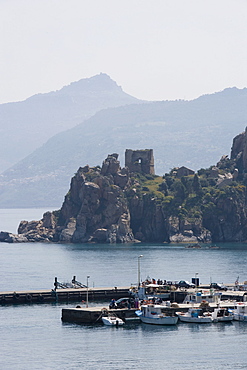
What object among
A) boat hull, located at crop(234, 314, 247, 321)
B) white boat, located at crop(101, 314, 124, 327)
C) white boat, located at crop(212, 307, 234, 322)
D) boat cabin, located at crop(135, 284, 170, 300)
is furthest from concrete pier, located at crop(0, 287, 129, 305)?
boat hull, located at crop(234, 314, 247, 321)

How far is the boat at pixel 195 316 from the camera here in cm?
13088

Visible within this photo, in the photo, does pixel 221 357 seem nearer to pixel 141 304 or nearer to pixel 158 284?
pixel 141 304

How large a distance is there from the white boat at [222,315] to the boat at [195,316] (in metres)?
0.75

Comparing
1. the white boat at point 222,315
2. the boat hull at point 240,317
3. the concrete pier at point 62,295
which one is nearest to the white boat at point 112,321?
the white boat at point 222,315

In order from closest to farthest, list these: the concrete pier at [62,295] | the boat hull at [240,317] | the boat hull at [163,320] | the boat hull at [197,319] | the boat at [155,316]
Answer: the boat hull at [163,320] < the boat at [155,316] < the boat hull at [197,319] < the boat hull at [240,317] < the concrete pier at [62,295]

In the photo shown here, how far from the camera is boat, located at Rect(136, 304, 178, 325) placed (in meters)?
130

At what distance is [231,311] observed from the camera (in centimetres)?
13338

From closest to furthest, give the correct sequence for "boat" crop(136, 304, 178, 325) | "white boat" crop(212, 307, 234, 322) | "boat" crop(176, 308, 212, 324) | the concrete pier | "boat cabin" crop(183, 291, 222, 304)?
"boat" crop(136, 304, 178, 325)
"boat" crop(176, 308, 212, 324)
"white boat" crop(212, 307, 234, 322)
"boat cabin" crop(183, 291, 222, 304)
the concrete pier

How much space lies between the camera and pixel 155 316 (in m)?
130

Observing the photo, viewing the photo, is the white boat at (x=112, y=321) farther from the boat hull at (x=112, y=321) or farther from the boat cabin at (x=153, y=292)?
the boat cabin at (x=153, y=292)

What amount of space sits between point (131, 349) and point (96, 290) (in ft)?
142

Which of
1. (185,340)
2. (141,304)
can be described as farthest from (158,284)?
(185,340)

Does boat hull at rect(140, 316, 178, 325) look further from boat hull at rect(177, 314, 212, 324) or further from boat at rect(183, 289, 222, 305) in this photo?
boat at rect(183, 289, 222, 305)

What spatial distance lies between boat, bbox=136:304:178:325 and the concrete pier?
2370 centimetres
